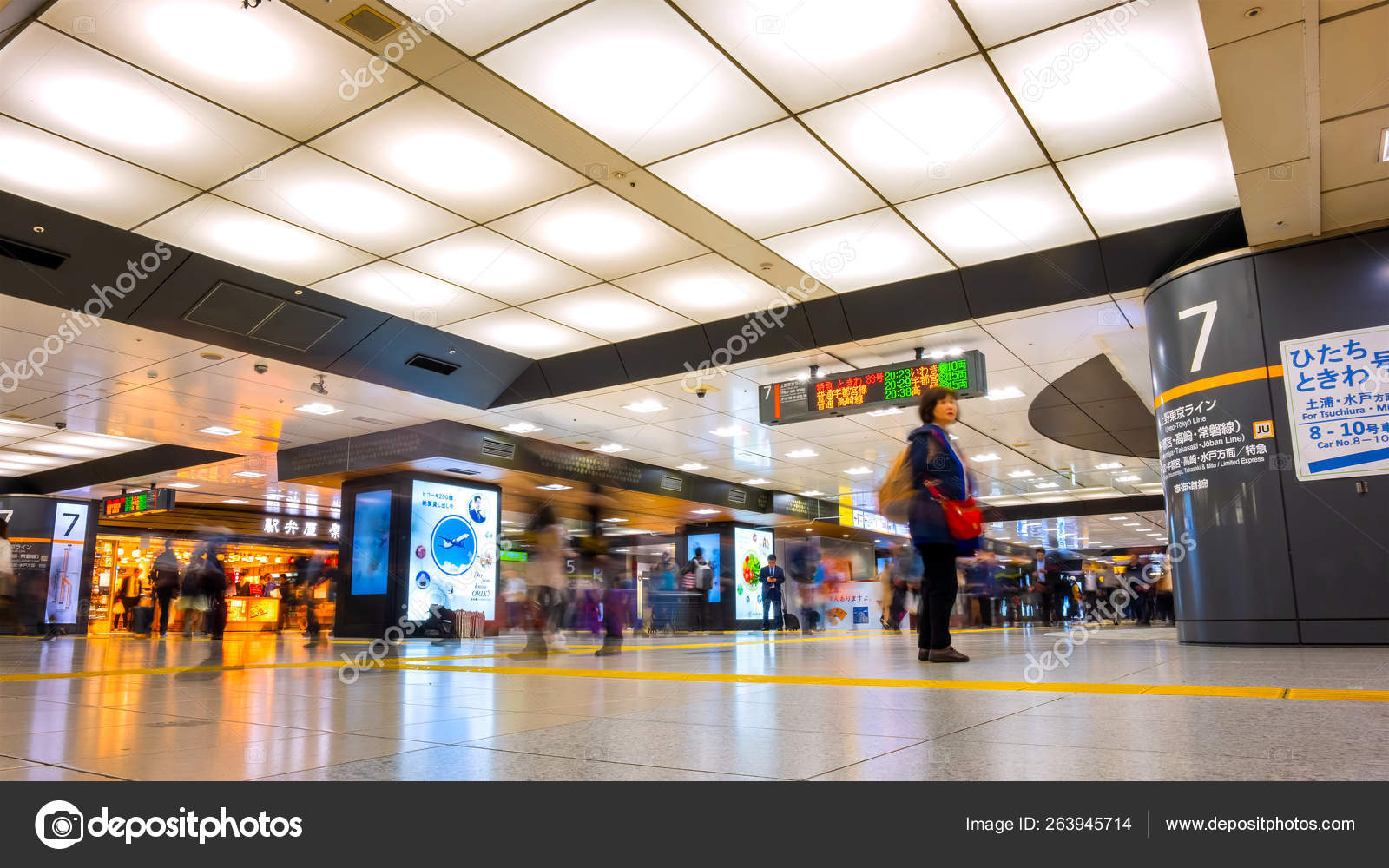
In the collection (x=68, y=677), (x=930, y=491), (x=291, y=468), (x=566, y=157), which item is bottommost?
(x=68, y=677)

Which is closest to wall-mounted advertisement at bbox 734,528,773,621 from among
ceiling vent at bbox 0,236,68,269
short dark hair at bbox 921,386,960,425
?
ceiling vent at bbox 0,236,68,269

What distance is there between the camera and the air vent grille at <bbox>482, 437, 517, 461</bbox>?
629 inches

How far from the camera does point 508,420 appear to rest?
50.0 ft

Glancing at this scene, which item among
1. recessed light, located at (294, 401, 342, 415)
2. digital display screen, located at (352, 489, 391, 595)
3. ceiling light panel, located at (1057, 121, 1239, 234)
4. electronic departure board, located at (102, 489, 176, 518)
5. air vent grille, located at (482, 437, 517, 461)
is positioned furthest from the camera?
electronic departure board, located at (102, 489, 176, 518)

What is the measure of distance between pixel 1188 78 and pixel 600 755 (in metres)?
6.51

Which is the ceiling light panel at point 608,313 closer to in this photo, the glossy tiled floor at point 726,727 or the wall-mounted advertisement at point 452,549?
the glossy tiled floor at point 726,727

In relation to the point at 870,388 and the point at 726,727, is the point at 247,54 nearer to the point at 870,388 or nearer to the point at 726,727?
the point at 726,727

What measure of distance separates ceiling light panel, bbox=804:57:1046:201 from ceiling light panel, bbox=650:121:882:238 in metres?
0.21

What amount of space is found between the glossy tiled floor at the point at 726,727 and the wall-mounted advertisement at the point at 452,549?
11.7m

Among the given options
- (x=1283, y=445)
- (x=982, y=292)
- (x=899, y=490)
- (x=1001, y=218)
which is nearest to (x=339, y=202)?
(x=899, y=490)

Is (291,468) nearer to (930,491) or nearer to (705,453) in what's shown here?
(705,453)

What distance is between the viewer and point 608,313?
11.1 meters

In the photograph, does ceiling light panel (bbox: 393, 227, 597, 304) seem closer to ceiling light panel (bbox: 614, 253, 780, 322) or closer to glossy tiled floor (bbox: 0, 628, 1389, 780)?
ceiling light panel (bbox: 614, 253, 780, 322)
